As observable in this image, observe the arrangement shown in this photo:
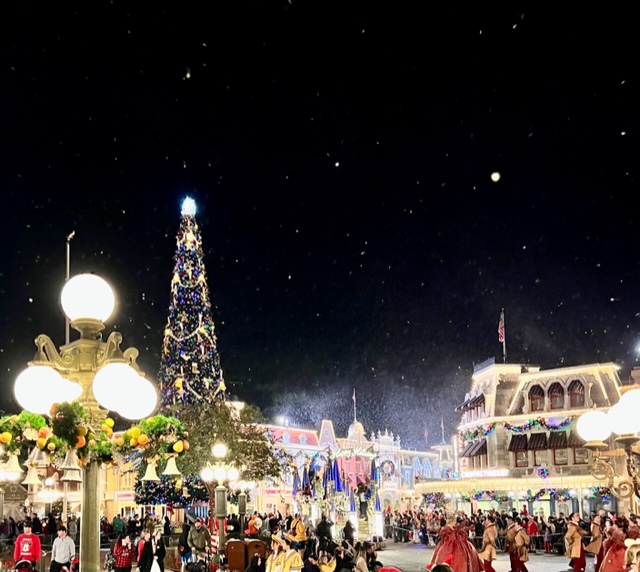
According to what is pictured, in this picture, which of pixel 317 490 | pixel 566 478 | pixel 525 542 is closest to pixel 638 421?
pixel 525 542

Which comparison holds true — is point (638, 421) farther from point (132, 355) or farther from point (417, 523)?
point (417, 523)

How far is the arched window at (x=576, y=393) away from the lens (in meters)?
40.1

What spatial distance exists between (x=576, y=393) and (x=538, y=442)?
9.85 feet

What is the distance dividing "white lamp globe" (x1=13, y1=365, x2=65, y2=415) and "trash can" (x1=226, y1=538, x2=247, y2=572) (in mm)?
11517

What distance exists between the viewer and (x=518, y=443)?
4097cm

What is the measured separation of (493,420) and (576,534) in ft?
89.9

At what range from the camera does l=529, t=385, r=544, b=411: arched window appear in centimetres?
4122

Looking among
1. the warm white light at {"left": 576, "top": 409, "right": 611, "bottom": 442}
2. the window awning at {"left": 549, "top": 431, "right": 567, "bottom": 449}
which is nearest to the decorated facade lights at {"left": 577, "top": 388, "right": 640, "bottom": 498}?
the warm white light at {"left": 576, "top": 409, "right": 611, "bottom": 442}

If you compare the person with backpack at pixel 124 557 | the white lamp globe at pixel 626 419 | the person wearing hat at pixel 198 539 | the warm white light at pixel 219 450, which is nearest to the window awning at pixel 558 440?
the warm white light at pixel 219 450

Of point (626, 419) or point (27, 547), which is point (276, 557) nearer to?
point (27, 547)

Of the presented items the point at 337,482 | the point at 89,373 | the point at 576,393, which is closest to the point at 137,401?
the point at 89,373

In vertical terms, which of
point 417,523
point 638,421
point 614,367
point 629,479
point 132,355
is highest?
point 614,367

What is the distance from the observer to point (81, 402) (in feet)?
21.2

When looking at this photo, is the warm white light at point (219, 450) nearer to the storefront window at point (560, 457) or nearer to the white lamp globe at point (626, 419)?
the white lamp globe at point (626, 419)
